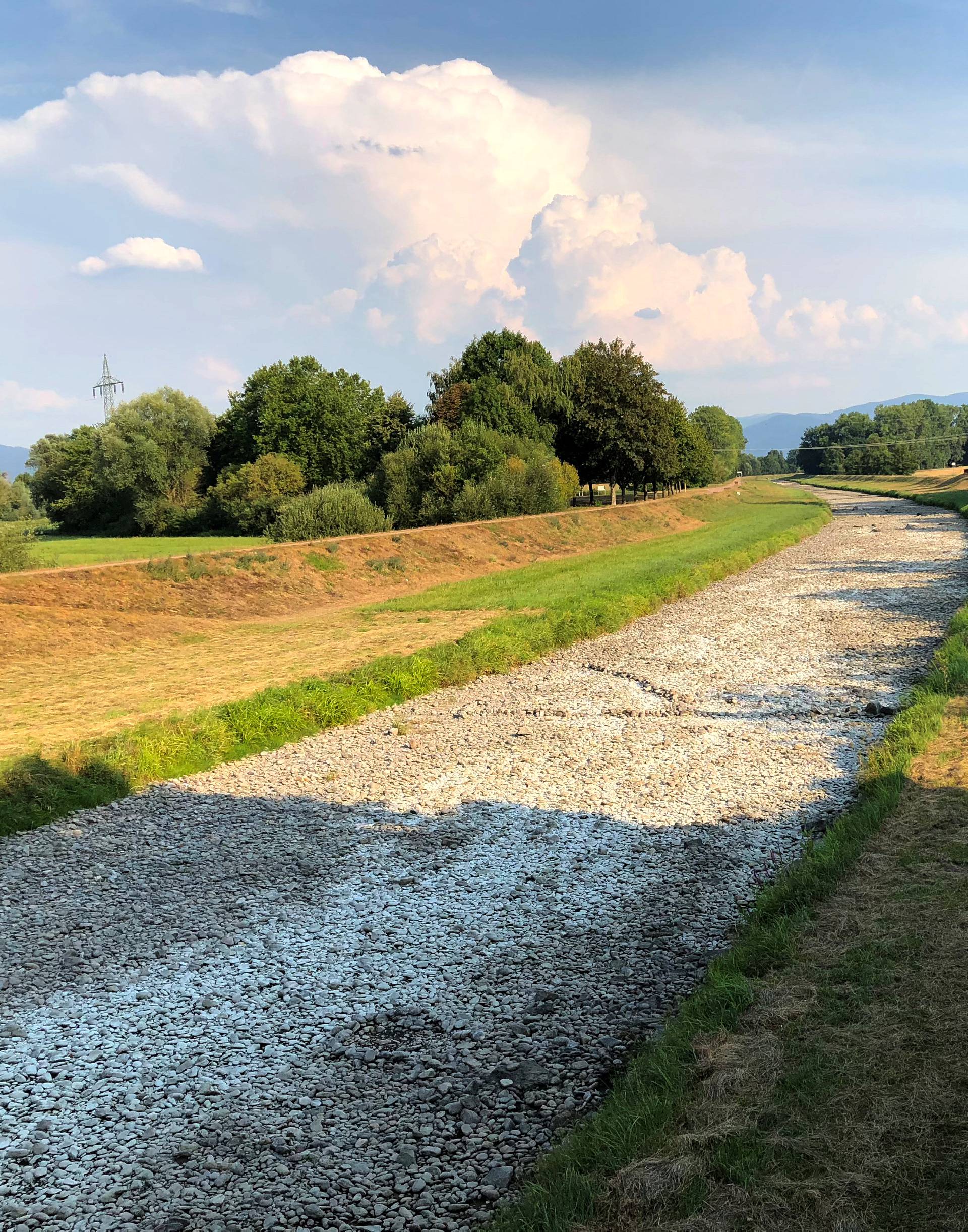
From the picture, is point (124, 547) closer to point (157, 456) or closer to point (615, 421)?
point (157, 456)

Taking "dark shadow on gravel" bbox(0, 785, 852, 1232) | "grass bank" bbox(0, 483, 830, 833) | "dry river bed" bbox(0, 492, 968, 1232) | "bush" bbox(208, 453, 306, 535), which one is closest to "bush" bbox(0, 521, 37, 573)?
"grass bank" bbox(0, 483, 830, 833)

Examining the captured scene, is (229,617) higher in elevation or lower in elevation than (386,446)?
lower

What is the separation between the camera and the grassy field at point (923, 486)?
70312 mm

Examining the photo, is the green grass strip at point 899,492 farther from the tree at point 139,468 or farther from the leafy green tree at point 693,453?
the tree at point 139,468

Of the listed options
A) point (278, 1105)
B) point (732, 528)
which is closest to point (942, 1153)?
point (278, 1105)

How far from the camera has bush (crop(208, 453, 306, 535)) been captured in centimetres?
5516

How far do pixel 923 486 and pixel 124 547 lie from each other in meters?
87.4

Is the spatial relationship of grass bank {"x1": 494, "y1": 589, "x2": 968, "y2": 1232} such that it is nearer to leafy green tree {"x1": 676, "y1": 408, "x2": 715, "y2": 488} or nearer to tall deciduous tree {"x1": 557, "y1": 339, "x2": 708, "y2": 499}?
tall deciduous tree {"x1": 557, "y1": 339, "x2": 708, "y2": 499}

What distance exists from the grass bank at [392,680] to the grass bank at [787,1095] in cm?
741

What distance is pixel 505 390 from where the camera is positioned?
58.0 meters

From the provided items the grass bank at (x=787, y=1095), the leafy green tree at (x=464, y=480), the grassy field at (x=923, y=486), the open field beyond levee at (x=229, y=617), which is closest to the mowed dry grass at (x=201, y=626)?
the open field beyond levee at (x=229, y=617)

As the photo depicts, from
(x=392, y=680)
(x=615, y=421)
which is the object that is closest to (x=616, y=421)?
(x=615, y=421)

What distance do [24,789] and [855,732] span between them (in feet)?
33.7

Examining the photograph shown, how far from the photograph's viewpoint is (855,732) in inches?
472
